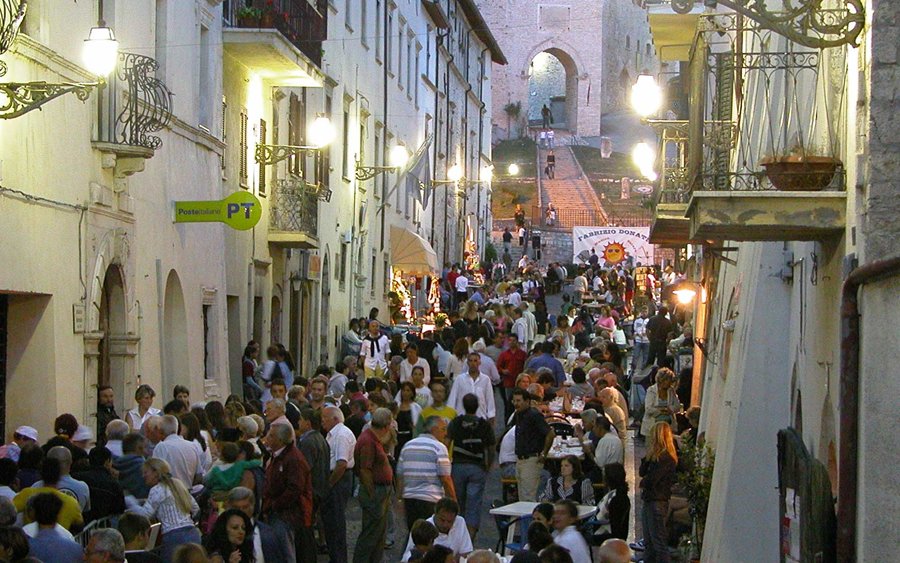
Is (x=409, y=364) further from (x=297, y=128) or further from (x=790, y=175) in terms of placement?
(x=790, y=175)

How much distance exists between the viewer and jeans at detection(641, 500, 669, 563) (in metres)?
15.3

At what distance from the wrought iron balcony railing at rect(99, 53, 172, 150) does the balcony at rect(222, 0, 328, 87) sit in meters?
5.21

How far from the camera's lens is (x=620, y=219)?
242 ft

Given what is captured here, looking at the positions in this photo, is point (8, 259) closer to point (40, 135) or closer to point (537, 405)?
point (40, 135)

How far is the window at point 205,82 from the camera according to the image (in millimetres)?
23141

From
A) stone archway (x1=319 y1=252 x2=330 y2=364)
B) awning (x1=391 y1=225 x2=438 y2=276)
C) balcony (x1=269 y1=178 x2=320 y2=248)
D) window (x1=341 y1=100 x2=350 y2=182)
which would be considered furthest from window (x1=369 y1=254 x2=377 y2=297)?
balcony (x1=269 y1=178 x2=320 y2=248)

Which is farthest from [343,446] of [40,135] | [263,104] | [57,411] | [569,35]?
[569,35]

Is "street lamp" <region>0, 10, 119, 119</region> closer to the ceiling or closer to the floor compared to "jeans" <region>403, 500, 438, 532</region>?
closer to the ceiling

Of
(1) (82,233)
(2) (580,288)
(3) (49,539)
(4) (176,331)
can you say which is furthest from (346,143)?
(3) (49,539)

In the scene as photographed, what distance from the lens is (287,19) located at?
996 inches

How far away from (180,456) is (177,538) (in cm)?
165

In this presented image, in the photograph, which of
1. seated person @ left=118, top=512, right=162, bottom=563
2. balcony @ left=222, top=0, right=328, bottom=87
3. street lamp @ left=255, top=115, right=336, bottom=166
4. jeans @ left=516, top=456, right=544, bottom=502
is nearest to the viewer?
seated person @ left=118, top=512, right=162, bottom=563

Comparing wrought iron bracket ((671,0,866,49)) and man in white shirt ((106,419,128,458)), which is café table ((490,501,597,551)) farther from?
wrought iron bracket ((671,0,866,49))

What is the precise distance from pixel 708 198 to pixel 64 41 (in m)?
8.41
